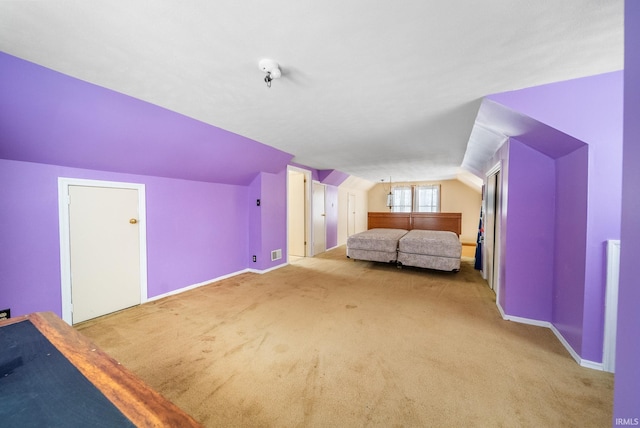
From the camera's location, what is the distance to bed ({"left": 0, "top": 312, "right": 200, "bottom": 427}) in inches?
22.9

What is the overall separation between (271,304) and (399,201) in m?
7.56

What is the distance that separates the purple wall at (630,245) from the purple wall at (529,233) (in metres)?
1.95

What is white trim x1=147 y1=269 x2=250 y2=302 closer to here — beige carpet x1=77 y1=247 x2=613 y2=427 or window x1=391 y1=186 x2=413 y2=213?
beige carpet x1=77 y1=247 x2=613 y2=427

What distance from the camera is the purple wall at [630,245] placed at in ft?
2.34

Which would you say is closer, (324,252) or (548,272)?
(548,272)

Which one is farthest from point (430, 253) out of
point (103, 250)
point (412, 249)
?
point (103, 250)

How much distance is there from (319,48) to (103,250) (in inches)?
123

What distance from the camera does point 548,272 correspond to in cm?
231

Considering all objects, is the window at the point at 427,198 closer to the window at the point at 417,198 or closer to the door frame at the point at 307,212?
the window at the point at 417,198

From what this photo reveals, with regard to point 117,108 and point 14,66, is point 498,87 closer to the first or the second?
point 117,108

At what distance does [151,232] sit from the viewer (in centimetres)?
302

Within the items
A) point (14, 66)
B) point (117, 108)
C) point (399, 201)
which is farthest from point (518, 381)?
point (399, 201)

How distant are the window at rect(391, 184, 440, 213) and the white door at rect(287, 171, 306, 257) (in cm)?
470

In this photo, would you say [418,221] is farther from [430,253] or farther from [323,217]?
[430,253]
